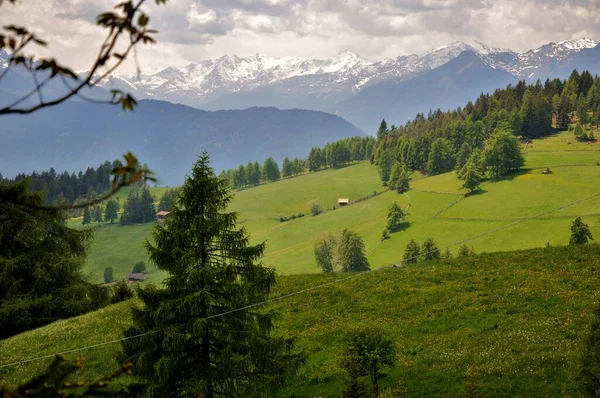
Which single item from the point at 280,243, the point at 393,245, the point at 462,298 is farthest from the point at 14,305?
the point at 280,243

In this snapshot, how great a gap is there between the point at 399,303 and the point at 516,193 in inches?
4035

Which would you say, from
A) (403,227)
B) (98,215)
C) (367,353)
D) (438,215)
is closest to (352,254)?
(403,227)

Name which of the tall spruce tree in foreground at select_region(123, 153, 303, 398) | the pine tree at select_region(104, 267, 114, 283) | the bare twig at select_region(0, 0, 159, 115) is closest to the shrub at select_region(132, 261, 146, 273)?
the pine tree at select_region(104, 267, 114, 283)

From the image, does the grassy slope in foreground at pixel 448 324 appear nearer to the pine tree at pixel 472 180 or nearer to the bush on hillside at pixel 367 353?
the bush on hillside at pixel 367 353

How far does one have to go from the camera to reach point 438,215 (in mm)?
118250

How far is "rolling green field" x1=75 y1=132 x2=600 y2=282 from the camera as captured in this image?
97.2m

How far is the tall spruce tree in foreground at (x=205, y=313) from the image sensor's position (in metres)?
14.4

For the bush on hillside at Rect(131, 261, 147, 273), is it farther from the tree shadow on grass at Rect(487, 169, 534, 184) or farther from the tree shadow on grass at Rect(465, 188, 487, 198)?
the tree shadow on grass at Rect(487, 169, 534, 184)

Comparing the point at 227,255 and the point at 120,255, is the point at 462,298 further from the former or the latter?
the point at 120,255

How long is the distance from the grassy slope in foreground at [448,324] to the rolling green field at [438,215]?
167 ft

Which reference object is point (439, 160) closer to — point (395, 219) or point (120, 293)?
point (395, 219)

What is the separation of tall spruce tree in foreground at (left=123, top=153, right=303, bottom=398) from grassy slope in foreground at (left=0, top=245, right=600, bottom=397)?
4.66 m

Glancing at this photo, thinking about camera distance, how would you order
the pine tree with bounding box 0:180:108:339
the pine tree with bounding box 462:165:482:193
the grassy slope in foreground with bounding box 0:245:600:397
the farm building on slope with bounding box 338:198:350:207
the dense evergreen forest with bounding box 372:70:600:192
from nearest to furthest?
1. the grassy slope in foreground with bounding box 0:245:600:397
2. the pine tree with bounding box 0:180:108:339
3. the pine tree with bounding box 462:165:482:193
4. the dense evergreen forest with bounding box 372:70:600:192
5. the farm building on slope with bounding box 338:198:350:207

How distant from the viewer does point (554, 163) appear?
5157 inches
